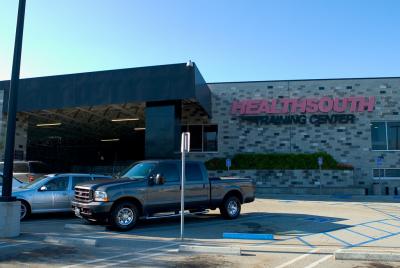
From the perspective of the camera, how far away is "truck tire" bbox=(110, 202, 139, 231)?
1141 cm

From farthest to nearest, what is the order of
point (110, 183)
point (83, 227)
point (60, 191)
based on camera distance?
point (60, 191) < point (83, 227) < point (110, 183)

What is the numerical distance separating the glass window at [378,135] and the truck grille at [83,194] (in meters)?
22.6

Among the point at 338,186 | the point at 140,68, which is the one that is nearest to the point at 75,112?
the point at 140,68

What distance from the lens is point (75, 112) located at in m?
25.9

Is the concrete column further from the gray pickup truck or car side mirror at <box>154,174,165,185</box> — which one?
car side mirror at <box>154,174,165,185</box>

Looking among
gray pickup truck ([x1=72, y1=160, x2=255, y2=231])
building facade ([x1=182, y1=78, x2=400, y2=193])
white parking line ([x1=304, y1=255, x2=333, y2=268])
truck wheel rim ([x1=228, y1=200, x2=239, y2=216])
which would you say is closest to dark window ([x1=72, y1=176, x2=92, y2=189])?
gray pickup truck ([x1=72, y1=160, x2=255, y2=231])

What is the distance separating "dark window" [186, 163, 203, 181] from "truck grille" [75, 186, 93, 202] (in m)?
3.00

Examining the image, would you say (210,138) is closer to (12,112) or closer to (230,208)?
(230,208)

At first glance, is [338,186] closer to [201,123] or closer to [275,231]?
[201,123]

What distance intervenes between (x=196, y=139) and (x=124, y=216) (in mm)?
19106

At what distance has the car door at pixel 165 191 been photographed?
39.6 feet

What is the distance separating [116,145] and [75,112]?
20.5m

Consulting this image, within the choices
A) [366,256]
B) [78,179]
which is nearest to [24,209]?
[78,179]

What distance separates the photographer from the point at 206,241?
10180mm
